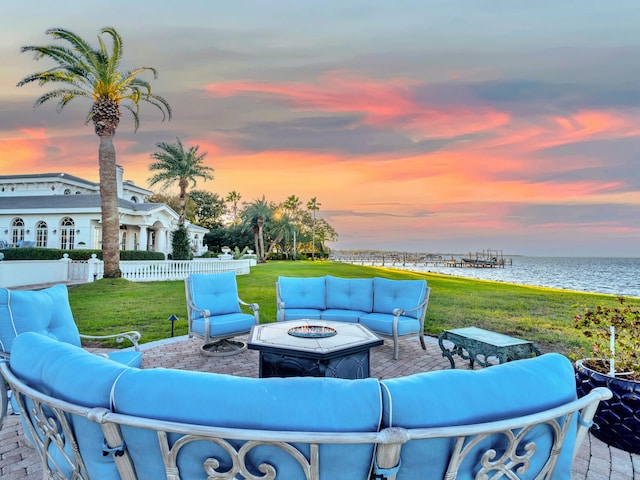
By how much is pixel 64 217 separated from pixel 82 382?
24.1m

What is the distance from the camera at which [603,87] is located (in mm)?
9297

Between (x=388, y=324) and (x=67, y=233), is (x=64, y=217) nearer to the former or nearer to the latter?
(x=67, y=233)

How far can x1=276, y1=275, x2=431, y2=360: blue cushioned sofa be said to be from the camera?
5.59 meters

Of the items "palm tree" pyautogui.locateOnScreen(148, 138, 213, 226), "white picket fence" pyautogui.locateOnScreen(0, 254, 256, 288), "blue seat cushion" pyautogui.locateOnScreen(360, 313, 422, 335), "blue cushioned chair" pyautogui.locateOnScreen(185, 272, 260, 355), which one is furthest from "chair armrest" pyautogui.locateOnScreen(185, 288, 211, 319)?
"palm tree" pyautogui.locateOnScreen(148, 138, 213, 226)

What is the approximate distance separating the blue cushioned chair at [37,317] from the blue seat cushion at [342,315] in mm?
3221

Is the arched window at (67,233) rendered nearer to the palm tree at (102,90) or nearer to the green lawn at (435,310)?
the palm tree at (102,90)

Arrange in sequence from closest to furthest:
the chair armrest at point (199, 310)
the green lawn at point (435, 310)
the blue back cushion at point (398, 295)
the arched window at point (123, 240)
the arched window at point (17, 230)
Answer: the chair armrest at point (199, 310) → the blue back cushion at point (398, 295) → the green lawn at point (435, 310) → the arched window at point (17, 230) → the arched window at point (123, 240)

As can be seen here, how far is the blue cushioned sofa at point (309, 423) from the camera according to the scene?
1205 millimetres

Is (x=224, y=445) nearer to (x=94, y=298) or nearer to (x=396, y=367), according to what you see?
(x=396, y=367)

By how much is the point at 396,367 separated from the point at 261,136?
1083 cm

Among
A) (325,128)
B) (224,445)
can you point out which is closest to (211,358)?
(224,445)

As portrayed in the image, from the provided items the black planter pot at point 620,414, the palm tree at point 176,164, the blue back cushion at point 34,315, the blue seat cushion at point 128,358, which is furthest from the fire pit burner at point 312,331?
the palm tree at point 176,164

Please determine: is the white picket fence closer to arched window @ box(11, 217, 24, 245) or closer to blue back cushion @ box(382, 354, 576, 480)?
arched window @ box(11, 217, 24, 245)

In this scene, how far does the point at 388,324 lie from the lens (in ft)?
17.9
